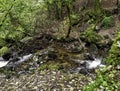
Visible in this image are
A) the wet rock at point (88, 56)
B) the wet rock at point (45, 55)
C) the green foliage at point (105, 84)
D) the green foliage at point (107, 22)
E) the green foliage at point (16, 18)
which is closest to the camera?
the green foliage at point (105, 84)

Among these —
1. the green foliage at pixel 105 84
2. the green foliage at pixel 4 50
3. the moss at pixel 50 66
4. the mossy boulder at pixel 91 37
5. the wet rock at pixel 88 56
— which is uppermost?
the green foliage at pixel 105 84

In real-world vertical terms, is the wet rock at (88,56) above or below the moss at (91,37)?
below

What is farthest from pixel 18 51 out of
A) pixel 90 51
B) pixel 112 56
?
pixel 112 56

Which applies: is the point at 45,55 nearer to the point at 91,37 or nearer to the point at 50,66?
the point at 50,66

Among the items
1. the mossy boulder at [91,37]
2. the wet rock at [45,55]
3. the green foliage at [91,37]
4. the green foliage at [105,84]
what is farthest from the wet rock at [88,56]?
the green foliage at [105,84]

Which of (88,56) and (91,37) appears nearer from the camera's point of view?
(88,56)

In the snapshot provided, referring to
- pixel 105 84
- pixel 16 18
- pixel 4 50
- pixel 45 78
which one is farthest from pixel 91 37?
pixel 105 84

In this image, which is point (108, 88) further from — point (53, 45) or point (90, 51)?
point (53, 45)

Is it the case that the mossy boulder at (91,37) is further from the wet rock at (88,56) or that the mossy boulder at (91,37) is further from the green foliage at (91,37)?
the wet rock at (88,56)

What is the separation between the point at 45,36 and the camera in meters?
31.0

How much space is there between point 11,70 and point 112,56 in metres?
16.5

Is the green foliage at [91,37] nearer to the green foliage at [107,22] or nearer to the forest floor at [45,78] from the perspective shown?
the forest floor at [45,78]

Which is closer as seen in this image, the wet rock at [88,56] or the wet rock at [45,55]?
the wet rock at [45,55]

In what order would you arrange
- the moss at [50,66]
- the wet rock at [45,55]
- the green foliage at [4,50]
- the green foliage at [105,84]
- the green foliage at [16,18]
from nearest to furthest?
the green foliage at [105,84] → the moss at [50,66] → the wet rock at [45,55] → the green foliage at [16,18] → the green foliage at [4,50]
